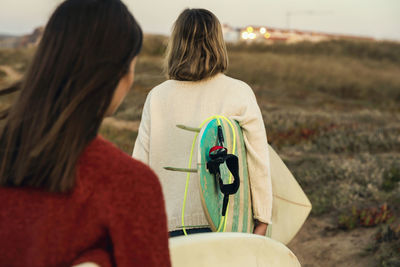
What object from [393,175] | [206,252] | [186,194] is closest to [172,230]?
[186,194]

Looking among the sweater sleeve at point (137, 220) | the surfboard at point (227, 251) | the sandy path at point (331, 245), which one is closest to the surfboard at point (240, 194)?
the surfboard at point (227, 251)

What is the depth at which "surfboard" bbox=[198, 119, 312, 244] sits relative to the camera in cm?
261

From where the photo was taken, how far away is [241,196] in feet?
9.42

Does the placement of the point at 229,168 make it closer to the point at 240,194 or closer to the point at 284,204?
the point at 240,194

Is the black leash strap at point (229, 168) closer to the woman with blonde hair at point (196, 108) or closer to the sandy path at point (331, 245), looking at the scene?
the woman with blonde hair at point (196, 108)

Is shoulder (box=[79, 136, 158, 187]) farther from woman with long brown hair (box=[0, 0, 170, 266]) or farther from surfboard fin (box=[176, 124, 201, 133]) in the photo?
surfboard fin (box=[176, 124, 201, 133])

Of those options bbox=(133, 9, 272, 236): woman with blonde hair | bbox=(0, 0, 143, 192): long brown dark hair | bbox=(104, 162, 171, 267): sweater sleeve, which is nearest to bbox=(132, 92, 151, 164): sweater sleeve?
bbox=(133, 9, 272, 236): woman with blonde hair

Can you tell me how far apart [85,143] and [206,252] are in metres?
0.56

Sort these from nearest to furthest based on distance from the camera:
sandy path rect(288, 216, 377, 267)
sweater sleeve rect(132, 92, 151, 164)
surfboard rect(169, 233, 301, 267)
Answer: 1. surfboard rect(169, 233, 301, 267)
2. sweater sleeve rect(132, 92, 151, 164)
3. sandy path rect(288, 216, 377, 267)

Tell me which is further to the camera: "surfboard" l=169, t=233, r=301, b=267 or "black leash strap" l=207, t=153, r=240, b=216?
"black leash strap" l=207, t=153, r=240, b=216

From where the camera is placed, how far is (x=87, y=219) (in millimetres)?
1180

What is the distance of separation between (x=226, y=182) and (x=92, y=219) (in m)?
1.56

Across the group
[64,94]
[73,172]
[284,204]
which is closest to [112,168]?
[73,172]

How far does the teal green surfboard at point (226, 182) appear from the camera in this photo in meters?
2.59
